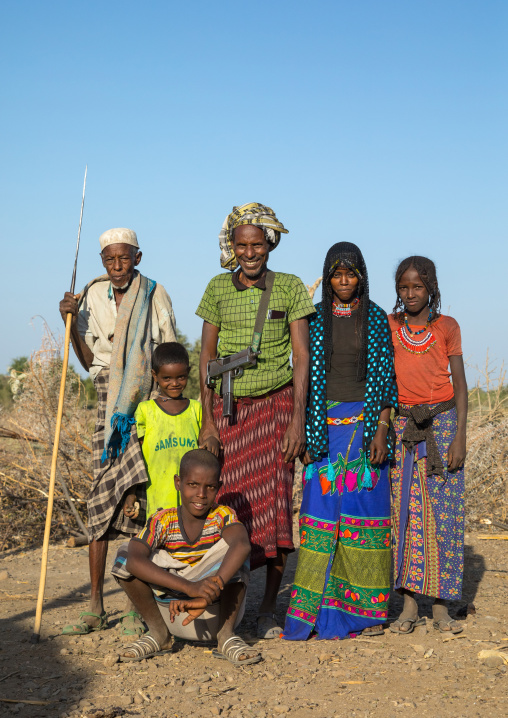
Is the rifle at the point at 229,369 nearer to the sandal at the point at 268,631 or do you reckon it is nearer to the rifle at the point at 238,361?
the rifle at the point at 238,361

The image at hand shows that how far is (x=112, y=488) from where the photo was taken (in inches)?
169

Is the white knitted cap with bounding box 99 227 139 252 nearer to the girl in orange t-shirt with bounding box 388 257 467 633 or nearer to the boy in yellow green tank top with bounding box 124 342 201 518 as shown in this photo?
the boy in yellow green tank top with bounding box 124 342 201 518

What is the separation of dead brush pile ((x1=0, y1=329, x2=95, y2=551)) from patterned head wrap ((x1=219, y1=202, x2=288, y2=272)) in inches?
145

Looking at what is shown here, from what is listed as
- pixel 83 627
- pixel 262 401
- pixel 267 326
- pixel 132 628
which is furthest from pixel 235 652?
pixel 267 326

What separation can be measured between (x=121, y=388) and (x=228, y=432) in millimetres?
669

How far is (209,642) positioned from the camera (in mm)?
4145

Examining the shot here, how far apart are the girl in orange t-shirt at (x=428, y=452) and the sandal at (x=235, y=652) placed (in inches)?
40.9

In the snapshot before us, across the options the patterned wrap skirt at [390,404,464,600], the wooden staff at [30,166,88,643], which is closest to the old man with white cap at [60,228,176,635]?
the wooden staff at [30,166,88,643]

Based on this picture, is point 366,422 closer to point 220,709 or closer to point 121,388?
point 121,388

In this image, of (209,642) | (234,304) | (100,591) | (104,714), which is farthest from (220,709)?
(234,304)

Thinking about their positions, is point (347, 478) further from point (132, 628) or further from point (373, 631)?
point (132, 628)

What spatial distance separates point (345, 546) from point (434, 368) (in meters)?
1.18

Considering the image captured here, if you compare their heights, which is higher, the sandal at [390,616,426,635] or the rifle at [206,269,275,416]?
the rifle at [206,269,275,416]

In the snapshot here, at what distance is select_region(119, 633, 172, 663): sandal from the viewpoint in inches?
148
